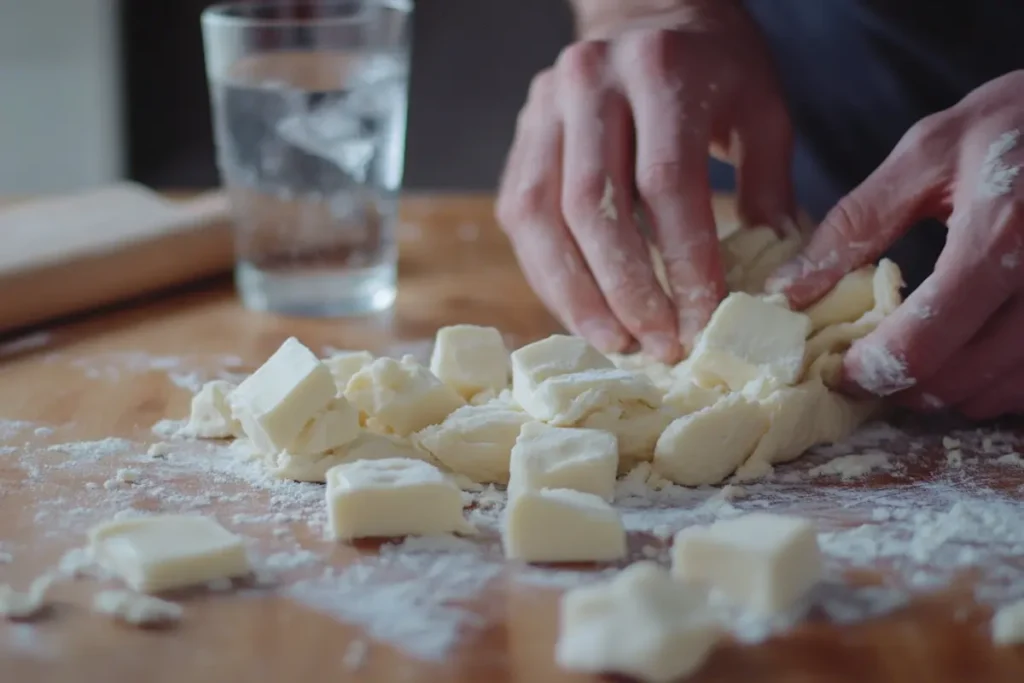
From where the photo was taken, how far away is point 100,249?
165 cm

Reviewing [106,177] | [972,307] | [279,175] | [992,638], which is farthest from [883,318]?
[106,177]

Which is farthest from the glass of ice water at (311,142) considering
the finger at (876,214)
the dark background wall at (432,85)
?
the dark background wall at (432,85)

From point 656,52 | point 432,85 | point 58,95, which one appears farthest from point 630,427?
point 58,95

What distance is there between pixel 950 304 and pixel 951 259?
4 centimetres

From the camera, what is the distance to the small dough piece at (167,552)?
35.1 inches

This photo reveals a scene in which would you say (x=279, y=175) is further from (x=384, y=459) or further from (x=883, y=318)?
(x=883, y=318)

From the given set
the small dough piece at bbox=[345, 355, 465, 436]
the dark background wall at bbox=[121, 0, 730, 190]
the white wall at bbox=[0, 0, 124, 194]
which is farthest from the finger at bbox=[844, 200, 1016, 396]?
the white wall at bbox=[0, 0, 124, 194]

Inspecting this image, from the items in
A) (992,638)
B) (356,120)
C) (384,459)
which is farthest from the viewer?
(356,120)

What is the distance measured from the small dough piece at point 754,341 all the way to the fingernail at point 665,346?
0.08 metres

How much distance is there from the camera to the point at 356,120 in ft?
5.14

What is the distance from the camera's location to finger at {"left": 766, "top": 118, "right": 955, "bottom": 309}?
3.94 feet

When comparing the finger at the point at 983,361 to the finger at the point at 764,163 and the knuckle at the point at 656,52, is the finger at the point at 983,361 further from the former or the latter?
the knuckle at the point at 656,52

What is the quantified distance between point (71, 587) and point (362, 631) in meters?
0.23

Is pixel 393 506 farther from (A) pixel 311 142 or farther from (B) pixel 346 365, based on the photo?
(A) pixel 311 142
